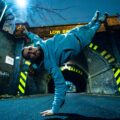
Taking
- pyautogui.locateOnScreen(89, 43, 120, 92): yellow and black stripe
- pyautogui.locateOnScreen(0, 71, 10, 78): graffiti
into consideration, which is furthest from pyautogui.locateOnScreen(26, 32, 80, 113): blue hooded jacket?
pyautogui.locateOnScreen(89, 43, 120, 92): yellow and black stripe

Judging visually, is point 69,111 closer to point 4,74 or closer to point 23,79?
point 4,74

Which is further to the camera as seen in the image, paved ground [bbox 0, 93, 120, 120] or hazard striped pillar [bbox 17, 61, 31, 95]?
hazard striped pillar [bbox 17, 61, 31, 95]

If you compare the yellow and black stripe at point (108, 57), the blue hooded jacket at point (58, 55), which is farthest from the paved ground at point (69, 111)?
the yellow and black stripe at point (108, 57)

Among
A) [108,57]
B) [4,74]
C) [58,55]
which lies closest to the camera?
[58,55]

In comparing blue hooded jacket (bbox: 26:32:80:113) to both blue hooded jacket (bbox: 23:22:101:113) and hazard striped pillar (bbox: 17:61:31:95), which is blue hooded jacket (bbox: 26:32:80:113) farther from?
hazard striped pillar (bbox: 17:61:31:95)

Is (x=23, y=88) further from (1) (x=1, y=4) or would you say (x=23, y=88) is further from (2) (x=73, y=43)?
(2) (x=73, y=43)

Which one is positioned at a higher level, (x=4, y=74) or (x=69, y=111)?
(x=4, y=74)

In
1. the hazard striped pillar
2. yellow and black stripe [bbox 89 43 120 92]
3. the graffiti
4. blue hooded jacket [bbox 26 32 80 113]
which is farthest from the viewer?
the hazard striped pillar

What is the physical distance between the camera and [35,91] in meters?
9.29

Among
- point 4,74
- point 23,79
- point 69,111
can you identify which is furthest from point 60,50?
point 23,79

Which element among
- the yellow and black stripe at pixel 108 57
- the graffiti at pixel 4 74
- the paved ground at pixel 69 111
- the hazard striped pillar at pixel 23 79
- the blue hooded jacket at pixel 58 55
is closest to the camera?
the paved ground at pixel 69 111

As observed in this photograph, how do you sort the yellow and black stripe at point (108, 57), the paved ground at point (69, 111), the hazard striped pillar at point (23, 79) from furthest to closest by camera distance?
1. the hazard striped pillar at point (23, 79)
2. the yellow and black stripe at point (108, 57)
3. the paved ground at point (69, 111)

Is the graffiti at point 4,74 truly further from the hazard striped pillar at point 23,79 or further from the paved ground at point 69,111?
the paved ground at point 69,111

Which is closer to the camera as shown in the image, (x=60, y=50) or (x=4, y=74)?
(x=60, y=50)
